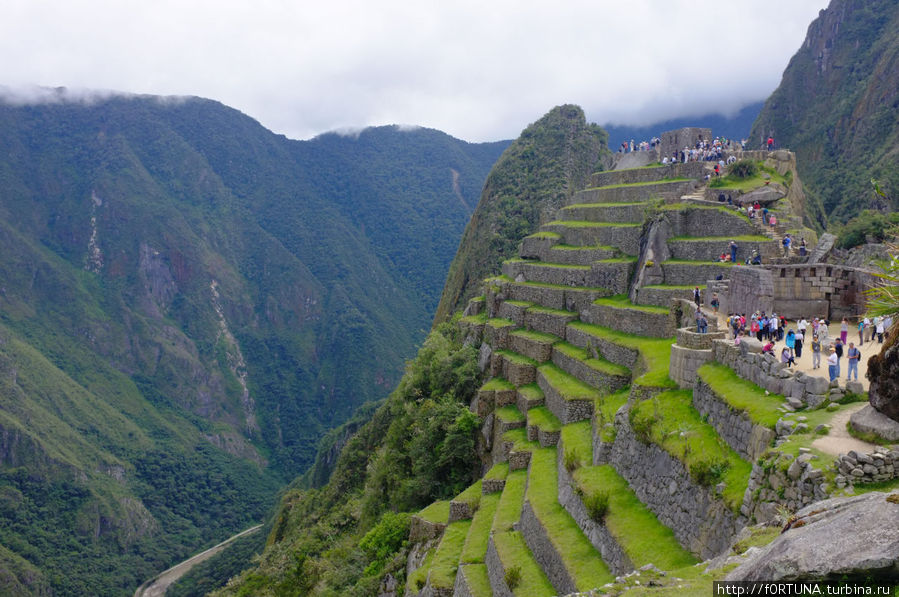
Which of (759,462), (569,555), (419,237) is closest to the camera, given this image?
(759,462)

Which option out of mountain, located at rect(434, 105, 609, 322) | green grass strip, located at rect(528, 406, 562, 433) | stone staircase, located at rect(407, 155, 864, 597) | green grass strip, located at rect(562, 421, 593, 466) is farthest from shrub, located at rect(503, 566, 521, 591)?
mountain, located at rect(434, 105, 609, 322)

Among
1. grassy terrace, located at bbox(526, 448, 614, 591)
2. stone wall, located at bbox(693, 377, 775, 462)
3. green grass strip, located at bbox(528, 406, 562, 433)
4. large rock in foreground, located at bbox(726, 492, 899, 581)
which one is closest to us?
large rock in foreground, located at bbox(726, 492, 899, 581)

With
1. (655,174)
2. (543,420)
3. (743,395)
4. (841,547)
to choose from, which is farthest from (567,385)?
(841,547)

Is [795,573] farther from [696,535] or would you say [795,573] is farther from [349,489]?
[349,489]

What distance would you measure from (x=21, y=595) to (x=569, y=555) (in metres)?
75.8

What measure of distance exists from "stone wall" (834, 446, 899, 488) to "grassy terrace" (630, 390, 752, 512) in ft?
6.73

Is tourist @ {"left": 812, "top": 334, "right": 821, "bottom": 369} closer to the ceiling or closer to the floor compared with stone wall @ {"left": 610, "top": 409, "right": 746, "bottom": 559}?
closer to the ceiling

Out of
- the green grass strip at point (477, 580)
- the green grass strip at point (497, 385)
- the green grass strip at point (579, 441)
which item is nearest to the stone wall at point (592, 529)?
the green grass strip at point (579, 441)

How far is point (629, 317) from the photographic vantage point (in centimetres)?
2312

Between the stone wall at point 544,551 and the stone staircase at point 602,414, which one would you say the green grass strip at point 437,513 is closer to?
the stone staircase at point 602,414

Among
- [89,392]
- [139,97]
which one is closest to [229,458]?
[89,392]

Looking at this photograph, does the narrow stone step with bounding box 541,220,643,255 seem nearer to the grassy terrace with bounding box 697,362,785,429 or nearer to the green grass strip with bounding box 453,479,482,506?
the green grass strip with bounding box 453,479,482,506

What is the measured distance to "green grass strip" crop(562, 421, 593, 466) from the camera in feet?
56.7

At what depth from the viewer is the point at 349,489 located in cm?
4484
